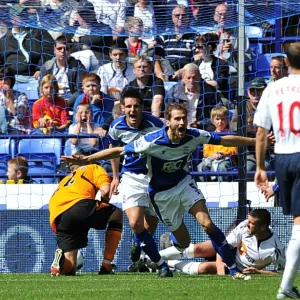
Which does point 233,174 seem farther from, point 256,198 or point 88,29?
point 88,29

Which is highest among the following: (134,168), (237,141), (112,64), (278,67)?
(112,64)

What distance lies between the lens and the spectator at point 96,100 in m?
14.0

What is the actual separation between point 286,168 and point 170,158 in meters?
3.25

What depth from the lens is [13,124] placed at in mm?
14367

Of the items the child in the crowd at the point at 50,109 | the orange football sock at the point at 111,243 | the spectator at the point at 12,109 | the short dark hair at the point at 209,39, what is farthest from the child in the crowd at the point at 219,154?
the spectator at the point at 12,109

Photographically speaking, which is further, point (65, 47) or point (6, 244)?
point (65, 47)

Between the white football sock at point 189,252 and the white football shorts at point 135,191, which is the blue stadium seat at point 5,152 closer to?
the white football shorts at point 135,191

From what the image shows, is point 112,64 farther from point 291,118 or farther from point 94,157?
point 291,118

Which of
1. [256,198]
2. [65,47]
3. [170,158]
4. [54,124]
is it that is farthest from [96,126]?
[170,158]

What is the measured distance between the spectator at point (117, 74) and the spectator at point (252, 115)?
2183mm

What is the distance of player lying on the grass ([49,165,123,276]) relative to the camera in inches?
437

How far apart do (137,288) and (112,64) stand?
6.68 metres

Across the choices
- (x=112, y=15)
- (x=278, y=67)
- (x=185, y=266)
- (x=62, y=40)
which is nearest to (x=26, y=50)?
(x=62, y=40)

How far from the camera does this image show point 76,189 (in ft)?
37.3
